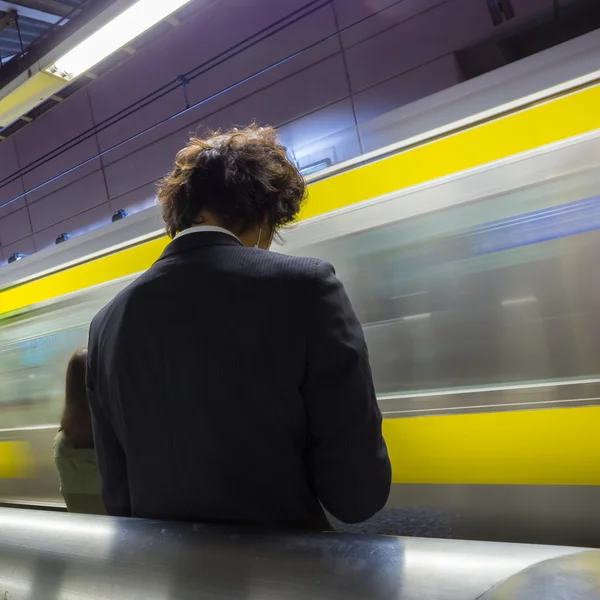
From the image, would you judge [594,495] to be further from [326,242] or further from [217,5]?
[217,5]

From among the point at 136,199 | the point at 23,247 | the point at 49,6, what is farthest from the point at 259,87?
the point at 23,247

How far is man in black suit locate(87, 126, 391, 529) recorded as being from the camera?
818mm

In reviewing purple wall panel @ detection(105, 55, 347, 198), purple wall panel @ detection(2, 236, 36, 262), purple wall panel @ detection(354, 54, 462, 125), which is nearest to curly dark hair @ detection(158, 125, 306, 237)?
purple wall panel @ detection(354, 54, 462, 125)

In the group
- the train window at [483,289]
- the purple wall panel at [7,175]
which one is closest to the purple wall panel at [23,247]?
the purple wall panel at [7,175]

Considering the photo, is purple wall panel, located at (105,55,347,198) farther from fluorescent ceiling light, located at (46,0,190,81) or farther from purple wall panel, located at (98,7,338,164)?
fluorescent ceiling light, located at (46,0,190,81)

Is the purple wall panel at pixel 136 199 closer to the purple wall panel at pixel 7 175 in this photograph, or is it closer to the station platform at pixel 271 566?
the purple wall panel at pixel 7 175

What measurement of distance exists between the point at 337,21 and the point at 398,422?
3.66 metres

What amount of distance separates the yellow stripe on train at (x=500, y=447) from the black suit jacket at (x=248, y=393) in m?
0.94

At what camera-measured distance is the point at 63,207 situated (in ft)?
21.5

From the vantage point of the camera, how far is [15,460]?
11.3ft

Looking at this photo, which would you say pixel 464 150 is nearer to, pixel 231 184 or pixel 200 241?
pixel 231 184

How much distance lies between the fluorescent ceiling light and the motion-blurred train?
174cm

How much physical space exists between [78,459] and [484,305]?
172 cm

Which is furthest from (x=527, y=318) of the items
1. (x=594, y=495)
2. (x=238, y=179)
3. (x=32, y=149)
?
(x=32, y=149)
